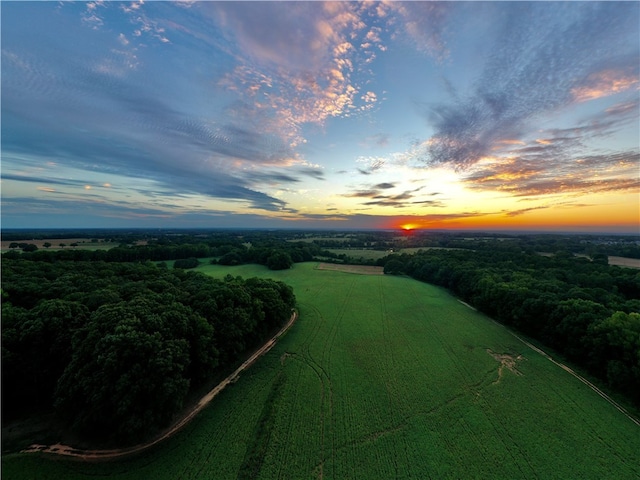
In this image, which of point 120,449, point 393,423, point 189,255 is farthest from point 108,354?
point 189,255

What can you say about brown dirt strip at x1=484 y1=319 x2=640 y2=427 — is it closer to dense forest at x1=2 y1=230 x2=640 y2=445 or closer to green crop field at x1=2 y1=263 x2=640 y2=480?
green crop field at x1=2 y1=263 x2=640 y2=480

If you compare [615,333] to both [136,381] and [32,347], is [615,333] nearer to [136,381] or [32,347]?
[136,381]

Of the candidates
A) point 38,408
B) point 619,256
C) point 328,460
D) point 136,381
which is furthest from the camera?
point 619,256

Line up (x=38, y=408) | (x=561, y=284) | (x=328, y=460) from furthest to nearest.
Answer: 1. (x=561, y=284)
2. (x=38, y=408)
3. (x=328, y=460)

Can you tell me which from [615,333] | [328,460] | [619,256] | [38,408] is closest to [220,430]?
[328,460]

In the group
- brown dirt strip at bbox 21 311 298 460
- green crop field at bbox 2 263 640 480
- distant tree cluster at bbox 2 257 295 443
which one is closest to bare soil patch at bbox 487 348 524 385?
green crop field at bbox 2 263 640 480

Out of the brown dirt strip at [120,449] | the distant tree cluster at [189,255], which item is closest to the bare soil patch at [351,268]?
the distant tree cluster at [189,255]
